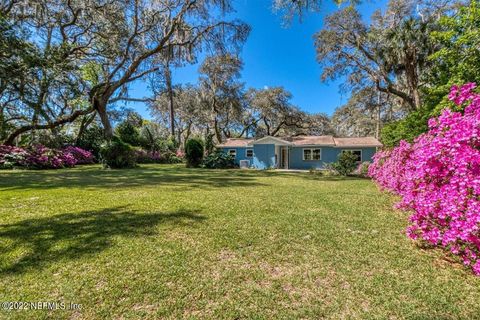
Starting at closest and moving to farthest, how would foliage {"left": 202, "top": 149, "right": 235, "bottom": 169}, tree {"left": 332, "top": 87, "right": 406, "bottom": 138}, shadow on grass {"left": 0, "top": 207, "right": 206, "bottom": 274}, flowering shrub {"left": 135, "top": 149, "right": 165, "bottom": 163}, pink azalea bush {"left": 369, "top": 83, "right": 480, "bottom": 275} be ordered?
pink azalea bush {"left": 369, "top": 83, "right": 480, "bottom": 275} → shadow on grass {"left": 0, "top": 207, "right": 206, "bottom": 274} → foliage {"left": 202, "top": 149, "right": 235, "bottom": 169} → flowering shrub {"left": 135, "top": 149, "right": 165, "bottom": 163} → tree {"left": 332, "top": 87, "right": 406, "bottom": 138}

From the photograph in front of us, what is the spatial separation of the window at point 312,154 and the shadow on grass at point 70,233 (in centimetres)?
1723

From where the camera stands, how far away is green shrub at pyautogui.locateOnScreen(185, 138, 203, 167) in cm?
1830

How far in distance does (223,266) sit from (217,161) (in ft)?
52.8

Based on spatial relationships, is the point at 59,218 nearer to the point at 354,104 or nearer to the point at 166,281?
the point at 166,281

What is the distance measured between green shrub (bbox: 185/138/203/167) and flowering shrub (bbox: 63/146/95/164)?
7.79m

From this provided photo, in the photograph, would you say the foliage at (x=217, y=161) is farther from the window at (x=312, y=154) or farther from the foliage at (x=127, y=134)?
the foliage at (x=127, y=134)

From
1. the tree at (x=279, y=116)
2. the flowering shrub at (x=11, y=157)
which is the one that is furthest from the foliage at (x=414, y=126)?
the flowering shrub at (x=11, y=157)

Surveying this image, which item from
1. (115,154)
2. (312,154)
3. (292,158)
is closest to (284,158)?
→ (292,158)

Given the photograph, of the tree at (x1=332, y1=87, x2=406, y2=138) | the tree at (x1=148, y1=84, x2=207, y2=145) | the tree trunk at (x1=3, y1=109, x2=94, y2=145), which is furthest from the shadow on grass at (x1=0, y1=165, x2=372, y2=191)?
the tree at (x1=332, y1=87, x2=406, y2=138)

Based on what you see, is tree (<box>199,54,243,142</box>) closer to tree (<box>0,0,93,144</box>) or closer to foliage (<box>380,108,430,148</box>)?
tree (<box>0,0,93,144</box>)

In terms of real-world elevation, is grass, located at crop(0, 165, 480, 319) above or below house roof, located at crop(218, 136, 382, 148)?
below

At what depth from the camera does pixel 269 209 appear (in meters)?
5.20

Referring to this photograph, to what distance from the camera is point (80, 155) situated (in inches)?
730

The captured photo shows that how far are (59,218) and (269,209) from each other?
12.4 feet
